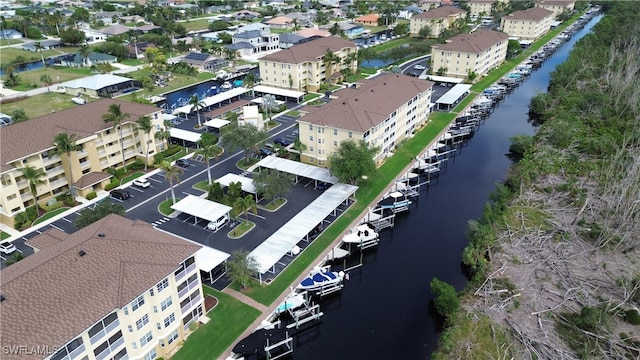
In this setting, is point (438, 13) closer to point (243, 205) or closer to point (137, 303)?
point (243, 205)

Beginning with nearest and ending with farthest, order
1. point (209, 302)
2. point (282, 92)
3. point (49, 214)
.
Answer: point (209, 302), point (49, 214), point (282, 92)

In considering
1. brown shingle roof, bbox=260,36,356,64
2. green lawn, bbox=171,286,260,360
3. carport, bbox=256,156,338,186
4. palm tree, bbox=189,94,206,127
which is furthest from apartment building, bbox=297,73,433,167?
green lawn, bbox=171,286,260,360

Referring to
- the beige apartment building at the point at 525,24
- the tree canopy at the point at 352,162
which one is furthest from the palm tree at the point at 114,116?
the beige apartment building at the point at 525,24

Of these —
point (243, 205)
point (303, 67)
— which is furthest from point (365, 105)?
point (303, 67)

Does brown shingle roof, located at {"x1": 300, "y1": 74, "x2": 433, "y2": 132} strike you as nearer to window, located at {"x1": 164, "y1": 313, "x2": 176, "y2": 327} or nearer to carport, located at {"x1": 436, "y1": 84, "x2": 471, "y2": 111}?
carport, located at {"x1": 436, "y1": 84, "x2": 471, "y2": 111}

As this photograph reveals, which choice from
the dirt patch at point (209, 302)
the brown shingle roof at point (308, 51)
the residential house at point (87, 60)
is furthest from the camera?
the residential house at point (87, 60)

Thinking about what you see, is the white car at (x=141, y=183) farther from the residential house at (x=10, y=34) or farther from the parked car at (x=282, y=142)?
the residential house at (x=10, y=34)
